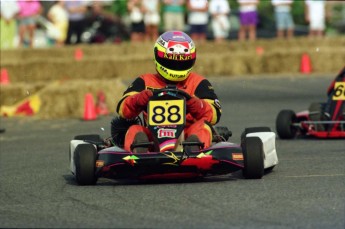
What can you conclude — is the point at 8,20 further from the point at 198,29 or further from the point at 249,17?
the point at 249,17

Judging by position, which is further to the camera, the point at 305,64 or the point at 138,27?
the point at 138,27

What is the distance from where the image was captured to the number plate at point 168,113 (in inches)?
377

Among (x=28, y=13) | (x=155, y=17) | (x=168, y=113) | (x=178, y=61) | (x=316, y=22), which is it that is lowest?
(x=316, y=22)

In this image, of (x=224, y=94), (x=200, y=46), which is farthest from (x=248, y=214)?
(x=200, y=46)

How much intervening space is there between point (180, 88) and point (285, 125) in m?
3.60

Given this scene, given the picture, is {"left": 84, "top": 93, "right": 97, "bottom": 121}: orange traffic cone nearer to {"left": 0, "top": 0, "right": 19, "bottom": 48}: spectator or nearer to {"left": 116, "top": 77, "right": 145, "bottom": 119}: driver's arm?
{"left": 116, "top": 77, "right": 145, "bottom": 119}: driver's arm

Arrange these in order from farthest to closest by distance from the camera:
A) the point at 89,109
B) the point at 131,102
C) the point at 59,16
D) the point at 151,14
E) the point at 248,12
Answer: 1. the point at 59,16
2. the point at 151,14
3. the point at 248,12
4. the point at 89,109
5. the point at 131,102

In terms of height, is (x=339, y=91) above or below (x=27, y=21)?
above

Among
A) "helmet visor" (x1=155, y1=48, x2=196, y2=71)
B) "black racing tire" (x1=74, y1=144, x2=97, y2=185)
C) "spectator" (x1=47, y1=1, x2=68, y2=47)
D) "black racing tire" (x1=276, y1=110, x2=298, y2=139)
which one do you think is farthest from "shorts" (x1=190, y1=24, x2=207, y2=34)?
"black racing tire" (x1=74, y1=144, x2=97, y2=185)

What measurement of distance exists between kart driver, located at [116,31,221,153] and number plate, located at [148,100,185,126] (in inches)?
5.7

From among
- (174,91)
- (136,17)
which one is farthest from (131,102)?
(136,17)

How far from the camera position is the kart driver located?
9750 mm

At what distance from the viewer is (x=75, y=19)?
1133 inches

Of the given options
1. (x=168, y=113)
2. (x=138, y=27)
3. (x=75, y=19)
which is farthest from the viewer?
(x=75, y=19)
